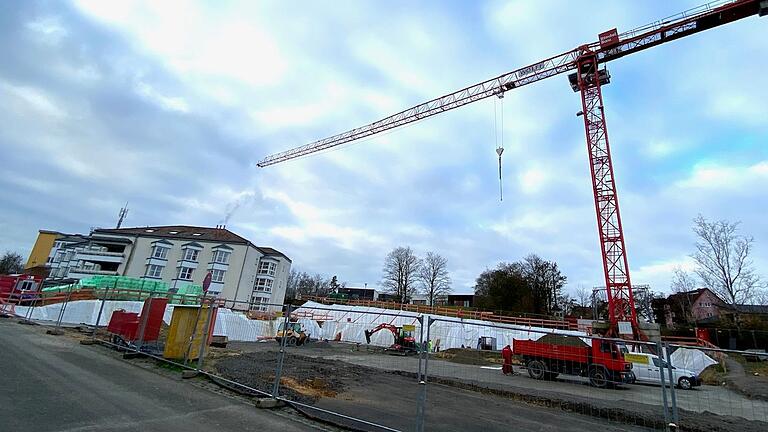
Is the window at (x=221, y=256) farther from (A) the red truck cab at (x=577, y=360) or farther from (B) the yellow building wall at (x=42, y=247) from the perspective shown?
(B) the yellow building wall at (x=42, y=247)

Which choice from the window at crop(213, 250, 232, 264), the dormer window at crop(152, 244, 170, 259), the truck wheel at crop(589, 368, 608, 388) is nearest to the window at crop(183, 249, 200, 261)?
the window at crop(213, 250, 232, 264)

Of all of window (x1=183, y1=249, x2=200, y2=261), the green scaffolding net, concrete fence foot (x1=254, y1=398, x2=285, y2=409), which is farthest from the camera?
window (x1=183, y1=249, x2=200, y2=261)

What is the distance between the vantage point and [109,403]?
247 inches

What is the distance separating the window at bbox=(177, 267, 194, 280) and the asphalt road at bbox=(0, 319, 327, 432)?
1781 inches

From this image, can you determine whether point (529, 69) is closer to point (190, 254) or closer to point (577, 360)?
point (577, 360)

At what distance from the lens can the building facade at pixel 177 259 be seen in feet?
169

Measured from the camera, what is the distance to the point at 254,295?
56031 millimetres

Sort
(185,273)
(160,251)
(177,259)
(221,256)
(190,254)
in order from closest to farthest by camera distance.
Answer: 1. (185,273)
2. (221,256)
3. (190,254)
4. (177,259)
5. (160,251)

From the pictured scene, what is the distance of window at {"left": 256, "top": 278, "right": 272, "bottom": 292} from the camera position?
56.8 meters

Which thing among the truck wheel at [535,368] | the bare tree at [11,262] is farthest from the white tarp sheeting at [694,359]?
the bare tree at [11,262]

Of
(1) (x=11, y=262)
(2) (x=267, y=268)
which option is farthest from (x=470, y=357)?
(1) (x=11, y=262)

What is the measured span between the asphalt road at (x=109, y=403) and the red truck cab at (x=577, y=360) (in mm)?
7330

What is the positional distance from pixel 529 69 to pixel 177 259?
5188 cm

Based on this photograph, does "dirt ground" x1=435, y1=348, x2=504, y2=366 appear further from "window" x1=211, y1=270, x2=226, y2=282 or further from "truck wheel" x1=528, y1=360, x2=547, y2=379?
"window" x1=211, y1=270, x2=226, y2=282
